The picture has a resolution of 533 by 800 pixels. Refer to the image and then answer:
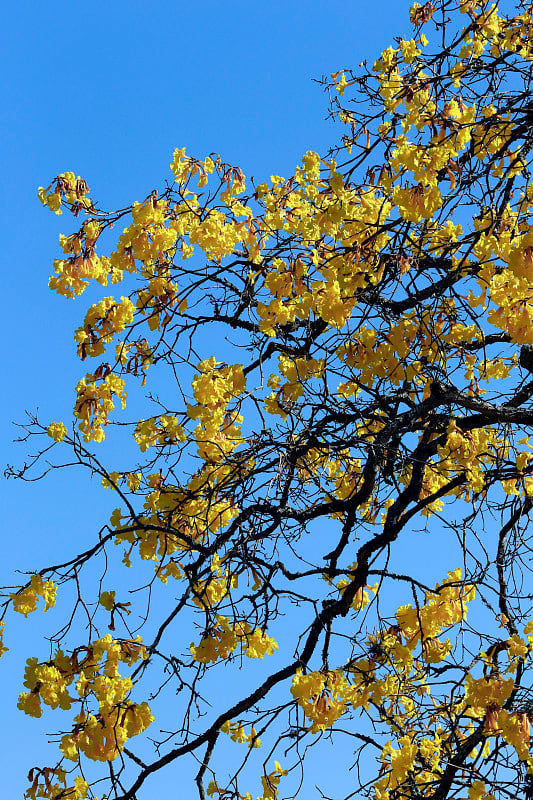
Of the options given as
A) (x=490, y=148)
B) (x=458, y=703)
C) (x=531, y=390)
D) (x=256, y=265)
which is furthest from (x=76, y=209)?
(x=458, y=703)

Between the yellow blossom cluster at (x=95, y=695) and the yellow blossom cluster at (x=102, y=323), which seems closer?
the yellow blossom cluster at (x=95, y=695)

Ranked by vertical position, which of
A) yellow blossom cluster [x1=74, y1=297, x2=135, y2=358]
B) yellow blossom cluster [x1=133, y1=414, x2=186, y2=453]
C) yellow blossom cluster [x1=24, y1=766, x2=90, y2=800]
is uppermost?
yellow blossom cluster [x1=74, y1=297, x2=135, y2=358]

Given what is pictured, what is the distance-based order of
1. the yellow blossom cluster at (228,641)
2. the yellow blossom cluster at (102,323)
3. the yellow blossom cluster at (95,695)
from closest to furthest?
the yellow blossom cluster at (95,695), the yellow blossom cluster at (228,641), the yellow blossom cluster at (102,323)

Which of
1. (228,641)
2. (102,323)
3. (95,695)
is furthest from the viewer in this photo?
(102,323)

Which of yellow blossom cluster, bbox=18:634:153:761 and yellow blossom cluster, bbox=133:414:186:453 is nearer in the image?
yellow blossom cluster, bbox=18:634:153:761

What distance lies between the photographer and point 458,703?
147 inches

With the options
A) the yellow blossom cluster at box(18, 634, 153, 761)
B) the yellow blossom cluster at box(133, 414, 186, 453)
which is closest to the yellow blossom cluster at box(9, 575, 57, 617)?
the yellow blossom cluster at box(18, 634, 153, 761)

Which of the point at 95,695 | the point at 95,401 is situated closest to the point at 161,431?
the point at 95,401

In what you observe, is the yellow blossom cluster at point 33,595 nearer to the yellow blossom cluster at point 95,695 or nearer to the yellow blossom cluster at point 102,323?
the yellow blossom cluster at point 95,695

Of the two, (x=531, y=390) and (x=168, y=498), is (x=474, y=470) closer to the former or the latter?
(x=531, y=390)

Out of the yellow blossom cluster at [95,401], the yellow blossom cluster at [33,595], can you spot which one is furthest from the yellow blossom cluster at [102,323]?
the yellow blossom cluster at [33,595]

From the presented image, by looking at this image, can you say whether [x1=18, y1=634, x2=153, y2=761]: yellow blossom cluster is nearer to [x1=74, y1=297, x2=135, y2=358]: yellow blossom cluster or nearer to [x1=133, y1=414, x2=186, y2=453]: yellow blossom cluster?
[x1=133, y1=414, x2=186, y2=453]: yellow blossom cluster

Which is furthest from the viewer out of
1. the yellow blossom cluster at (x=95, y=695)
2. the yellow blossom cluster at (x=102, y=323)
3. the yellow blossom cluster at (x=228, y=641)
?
the yellow blossom cluster at (x=102, y=323)

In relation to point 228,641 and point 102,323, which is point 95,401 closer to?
point 102,323
